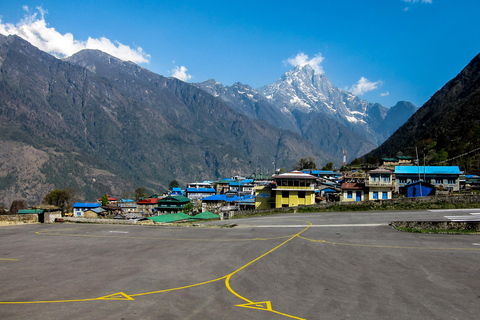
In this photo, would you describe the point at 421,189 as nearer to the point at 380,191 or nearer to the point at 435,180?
the point at 380,191

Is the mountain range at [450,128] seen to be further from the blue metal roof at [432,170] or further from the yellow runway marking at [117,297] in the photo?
the yellow runway marking at [117,297]

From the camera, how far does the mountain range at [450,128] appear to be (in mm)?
96375

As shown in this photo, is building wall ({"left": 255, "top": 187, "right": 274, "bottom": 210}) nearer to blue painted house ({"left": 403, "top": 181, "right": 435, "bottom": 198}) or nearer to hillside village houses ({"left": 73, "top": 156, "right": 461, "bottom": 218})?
hillside village houses ({"left": 73, "top": 156, "right": 461, "bottom": 218})

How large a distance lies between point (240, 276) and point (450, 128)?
139 meters

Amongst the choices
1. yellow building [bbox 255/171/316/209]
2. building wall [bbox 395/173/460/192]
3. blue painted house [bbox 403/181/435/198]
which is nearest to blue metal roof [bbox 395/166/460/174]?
building wall [bbox 395/173/460/192]

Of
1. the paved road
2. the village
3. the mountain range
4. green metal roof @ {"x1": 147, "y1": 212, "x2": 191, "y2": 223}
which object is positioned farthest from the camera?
the mountain range

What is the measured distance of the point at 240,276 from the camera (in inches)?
579

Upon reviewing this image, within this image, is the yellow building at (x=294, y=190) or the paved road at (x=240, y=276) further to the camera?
the yellow building at (x=294, y=190)

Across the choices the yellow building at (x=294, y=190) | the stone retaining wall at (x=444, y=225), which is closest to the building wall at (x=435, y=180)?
the yellow building at (x=294, y=190)

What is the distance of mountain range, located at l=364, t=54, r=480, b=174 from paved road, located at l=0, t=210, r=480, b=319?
2349 inches

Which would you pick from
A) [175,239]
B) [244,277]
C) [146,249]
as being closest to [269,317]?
[244,277]

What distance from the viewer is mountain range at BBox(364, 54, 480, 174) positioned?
316 feet

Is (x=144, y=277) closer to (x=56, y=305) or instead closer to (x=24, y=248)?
(x=56, y=305)

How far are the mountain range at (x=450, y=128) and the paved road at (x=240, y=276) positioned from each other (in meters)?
59.7
